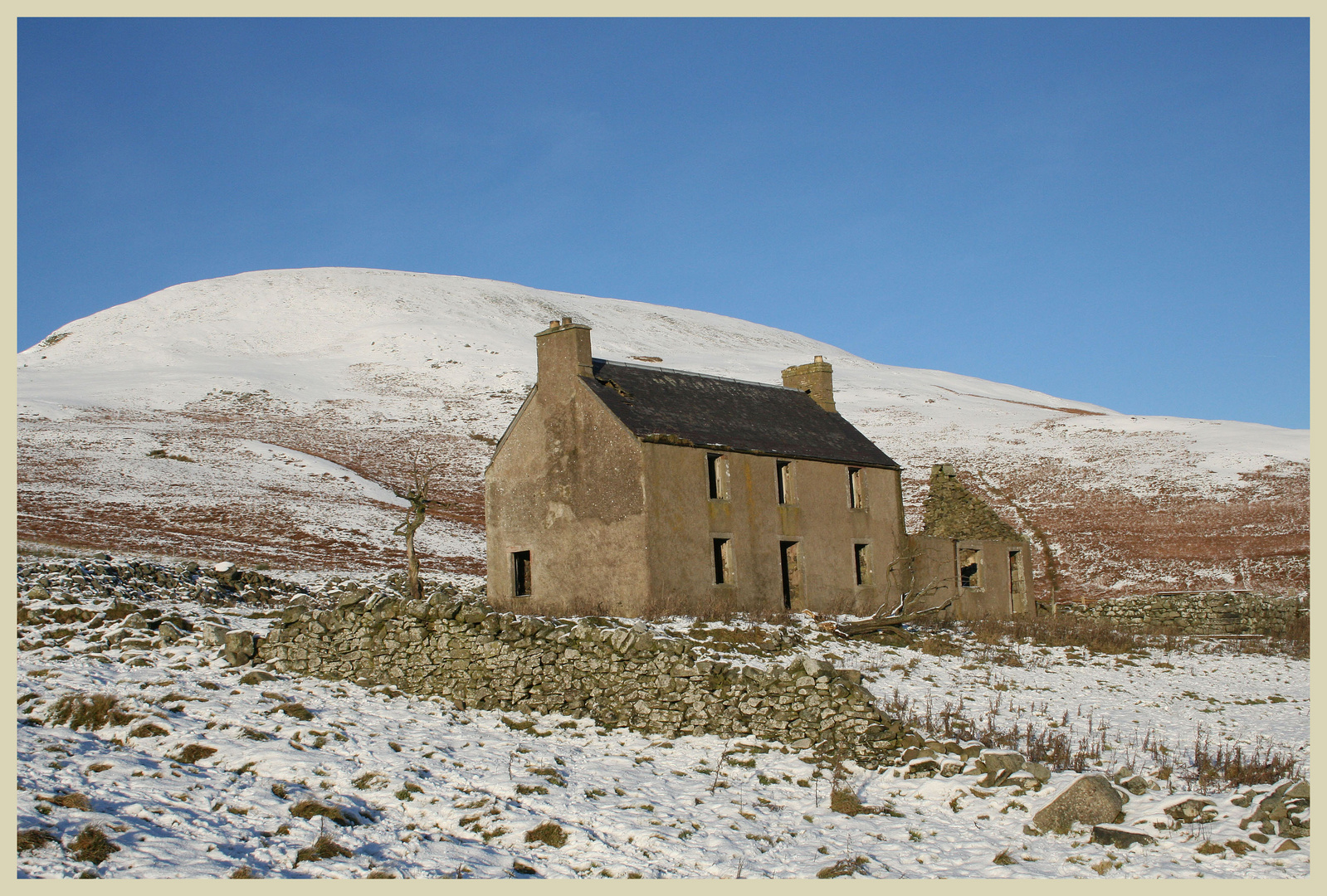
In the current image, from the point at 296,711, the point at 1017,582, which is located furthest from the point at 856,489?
the point at 296,711

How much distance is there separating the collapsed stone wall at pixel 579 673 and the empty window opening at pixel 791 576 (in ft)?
31.3

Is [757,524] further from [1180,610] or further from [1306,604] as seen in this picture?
[1306,604]

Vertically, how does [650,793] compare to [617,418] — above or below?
below

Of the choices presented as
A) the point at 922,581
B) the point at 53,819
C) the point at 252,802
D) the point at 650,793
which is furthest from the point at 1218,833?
the point at 922,581

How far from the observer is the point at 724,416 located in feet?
90.4

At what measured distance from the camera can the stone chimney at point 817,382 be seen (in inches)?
1300

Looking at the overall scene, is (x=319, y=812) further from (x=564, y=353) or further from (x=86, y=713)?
(x=564, y=353)

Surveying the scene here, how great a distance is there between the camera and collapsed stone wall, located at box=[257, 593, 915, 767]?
47.1 ft

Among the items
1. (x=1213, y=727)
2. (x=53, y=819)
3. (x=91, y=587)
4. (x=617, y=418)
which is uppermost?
(x=617, y=418)

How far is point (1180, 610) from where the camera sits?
109 feet

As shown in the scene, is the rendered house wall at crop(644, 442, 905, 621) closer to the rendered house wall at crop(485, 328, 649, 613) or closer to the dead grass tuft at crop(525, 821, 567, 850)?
the rendered house wall at crop(485, 328, 649, 613)

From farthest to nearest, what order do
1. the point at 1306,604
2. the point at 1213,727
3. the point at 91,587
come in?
the point at 1306,604 < the point at 91,587 < the point at 1213,727

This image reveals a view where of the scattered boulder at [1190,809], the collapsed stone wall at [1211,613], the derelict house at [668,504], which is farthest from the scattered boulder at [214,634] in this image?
the collapsed stone wall at [1211,613]

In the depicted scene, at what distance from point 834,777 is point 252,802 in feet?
22.5
